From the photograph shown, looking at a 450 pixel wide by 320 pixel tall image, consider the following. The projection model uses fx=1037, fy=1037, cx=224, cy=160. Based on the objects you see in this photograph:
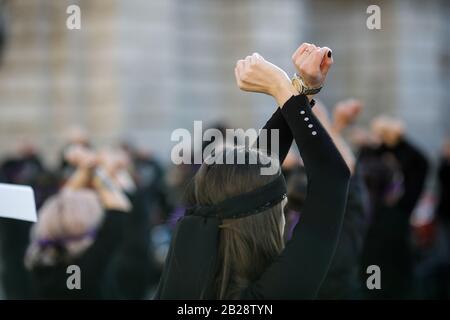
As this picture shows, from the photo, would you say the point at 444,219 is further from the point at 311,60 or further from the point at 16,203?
the point at 311,60

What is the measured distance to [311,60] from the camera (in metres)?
2.49

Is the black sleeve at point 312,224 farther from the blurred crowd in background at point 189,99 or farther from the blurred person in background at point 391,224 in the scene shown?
the blurred crowd in background at point 189,99

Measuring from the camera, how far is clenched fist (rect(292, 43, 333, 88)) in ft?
8.14

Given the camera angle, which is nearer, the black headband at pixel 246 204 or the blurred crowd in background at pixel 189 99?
the black headband at pixel 246 204

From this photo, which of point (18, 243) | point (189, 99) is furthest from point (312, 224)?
point (189, 99)

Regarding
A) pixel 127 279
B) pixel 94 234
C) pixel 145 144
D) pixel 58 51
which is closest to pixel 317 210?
pixel 94 234

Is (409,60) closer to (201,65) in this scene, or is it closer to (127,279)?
(201,65)

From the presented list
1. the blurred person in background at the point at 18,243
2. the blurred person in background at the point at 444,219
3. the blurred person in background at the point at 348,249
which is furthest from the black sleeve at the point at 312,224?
the blurred person in background at the point at 444,219

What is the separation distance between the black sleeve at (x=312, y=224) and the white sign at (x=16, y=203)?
0.79 m

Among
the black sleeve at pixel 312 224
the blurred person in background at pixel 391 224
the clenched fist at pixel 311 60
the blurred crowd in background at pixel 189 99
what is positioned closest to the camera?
the black sleeve at pixel 312 224

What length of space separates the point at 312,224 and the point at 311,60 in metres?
0.40

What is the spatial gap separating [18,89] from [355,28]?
6018 mm

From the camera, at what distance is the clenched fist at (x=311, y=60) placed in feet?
8.14

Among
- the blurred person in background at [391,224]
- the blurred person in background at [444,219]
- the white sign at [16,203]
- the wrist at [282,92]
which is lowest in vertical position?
the blurred person in background at [444,219]
